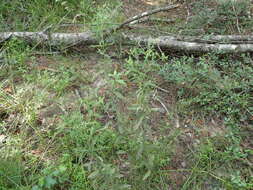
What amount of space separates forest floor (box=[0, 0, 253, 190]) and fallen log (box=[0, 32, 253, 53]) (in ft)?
→ 0.32

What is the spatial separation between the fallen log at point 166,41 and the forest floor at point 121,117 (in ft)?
0.32

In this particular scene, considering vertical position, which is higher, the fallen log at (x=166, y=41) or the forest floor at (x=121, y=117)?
the fallen log at (x=166, y=41)

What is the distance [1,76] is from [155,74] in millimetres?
1839

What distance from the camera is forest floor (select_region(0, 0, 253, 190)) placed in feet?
6.95

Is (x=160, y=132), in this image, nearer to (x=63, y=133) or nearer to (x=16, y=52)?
(x=63, y=133)

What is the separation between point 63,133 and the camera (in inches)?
96.3

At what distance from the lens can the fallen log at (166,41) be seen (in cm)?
328

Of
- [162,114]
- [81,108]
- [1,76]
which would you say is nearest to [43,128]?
[81,108]

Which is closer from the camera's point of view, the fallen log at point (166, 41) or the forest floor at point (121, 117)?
the forest floor at point (121, 117)

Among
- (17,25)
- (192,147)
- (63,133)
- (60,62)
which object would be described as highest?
(17,25)

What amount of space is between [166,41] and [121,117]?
163cm

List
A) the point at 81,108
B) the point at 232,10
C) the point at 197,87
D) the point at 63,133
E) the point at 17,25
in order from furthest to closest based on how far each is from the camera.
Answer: the point at 232,10 < the point at 17,25 < the point at 197,87 < the point at 81,108 < the point at 63,133

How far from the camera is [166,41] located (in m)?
3.37

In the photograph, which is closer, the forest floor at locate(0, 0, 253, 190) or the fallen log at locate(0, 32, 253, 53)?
the forest floor at locate(0, 0, 253, 190)
